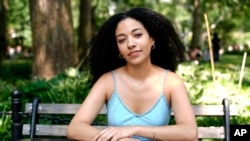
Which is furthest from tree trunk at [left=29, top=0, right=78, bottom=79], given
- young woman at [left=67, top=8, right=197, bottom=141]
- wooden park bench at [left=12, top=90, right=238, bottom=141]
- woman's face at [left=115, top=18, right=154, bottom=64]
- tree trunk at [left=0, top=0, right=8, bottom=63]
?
tree trunk at [left=0, top=0, right=8, bottom=63]

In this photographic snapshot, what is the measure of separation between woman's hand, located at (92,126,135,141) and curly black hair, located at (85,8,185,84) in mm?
622

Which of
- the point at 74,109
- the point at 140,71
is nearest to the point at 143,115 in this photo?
the point at 140,71

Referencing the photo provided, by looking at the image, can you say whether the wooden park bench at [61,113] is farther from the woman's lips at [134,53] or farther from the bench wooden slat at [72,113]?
the woman's lips at [134,53]

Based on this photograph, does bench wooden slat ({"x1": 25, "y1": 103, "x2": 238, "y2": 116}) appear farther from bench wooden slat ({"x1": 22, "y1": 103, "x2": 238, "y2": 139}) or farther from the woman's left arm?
the woman's left arm

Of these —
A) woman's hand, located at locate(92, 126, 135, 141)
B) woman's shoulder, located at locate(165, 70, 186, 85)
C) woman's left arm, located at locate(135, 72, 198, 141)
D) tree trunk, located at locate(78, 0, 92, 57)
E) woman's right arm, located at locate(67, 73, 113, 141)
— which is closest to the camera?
woman's hand, located at locate(92, 126, 135, 141)

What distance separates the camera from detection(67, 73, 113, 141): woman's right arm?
309 centimetres

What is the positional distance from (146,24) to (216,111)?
3.55 feet

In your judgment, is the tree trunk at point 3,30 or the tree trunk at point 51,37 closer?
the tree trunk at point 51,37

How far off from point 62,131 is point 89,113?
3.32 feet

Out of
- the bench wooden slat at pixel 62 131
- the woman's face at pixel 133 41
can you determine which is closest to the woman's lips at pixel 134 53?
the woman's face at pixel 133 41

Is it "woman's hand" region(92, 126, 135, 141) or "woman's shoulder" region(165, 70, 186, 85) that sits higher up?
"woman's shoulder" region(165, 70, 186, 85)

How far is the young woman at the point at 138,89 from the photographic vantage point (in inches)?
119

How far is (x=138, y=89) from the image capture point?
321 centimetres

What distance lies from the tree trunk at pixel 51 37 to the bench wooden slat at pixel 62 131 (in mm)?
5394
